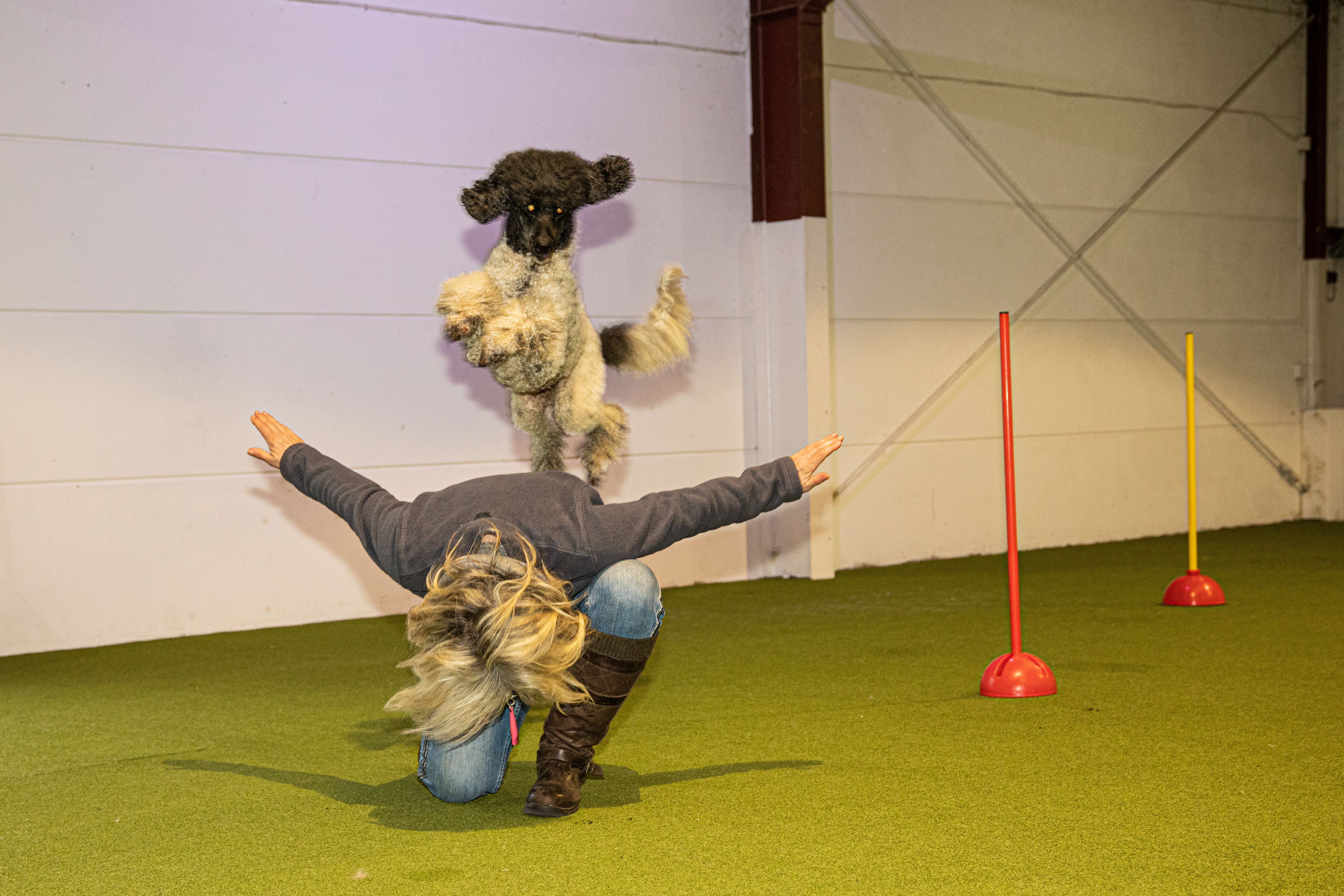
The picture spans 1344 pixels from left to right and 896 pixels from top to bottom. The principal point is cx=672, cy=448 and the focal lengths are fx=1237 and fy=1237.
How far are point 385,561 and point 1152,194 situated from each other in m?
5.49

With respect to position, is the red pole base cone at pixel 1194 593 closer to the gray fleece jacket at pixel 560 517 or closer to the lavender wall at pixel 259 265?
the lavender wall at pixel 259 265

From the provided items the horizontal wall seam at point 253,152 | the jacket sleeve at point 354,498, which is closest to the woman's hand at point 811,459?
the jacket sleeve at point 354,498

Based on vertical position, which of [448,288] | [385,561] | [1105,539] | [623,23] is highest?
[623,23]

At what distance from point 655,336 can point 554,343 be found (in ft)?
1.05

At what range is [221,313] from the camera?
429cm

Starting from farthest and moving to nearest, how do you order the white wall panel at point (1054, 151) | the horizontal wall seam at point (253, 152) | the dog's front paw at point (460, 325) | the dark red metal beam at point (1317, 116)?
the dark red metal beam at point (1317, 116)
the white wall panel at point (1054, 151)
the horizontal wall seam at point (253, 152)
the dog's front paw at point (460, 325)

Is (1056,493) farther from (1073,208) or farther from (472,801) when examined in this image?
(472,801)

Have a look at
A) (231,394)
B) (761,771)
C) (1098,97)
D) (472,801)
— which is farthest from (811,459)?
(1098,97)

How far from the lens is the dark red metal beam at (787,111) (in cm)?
513

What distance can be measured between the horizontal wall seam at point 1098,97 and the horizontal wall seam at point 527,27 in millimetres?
588

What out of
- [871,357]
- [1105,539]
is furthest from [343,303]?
[1105,539]

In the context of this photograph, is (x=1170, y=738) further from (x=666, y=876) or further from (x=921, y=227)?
(x=921, y=227)

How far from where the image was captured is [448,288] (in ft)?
6.38

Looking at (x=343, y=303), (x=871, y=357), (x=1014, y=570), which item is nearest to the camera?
(x=1014, y=570)
